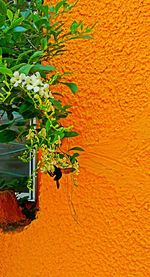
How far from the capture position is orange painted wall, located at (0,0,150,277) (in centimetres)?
157

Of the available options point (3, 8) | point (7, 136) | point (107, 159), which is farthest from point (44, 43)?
point (107, 159)

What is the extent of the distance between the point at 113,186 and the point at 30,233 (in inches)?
20.1

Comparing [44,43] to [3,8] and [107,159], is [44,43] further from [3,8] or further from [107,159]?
[107,159]

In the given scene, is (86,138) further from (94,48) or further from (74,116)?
(94,48)

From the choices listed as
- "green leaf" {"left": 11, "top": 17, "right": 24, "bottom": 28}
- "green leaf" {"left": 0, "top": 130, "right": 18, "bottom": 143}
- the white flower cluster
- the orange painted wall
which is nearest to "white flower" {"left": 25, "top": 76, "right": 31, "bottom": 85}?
the white flower cluster

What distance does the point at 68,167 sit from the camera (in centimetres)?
159

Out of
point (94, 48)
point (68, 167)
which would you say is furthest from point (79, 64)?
point (68, 167)

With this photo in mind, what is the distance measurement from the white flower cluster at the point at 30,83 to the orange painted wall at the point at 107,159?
43cm

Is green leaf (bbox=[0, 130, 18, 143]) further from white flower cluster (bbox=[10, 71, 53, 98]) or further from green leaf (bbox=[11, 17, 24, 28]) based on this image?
green leaf (bbox=[11, 17, 24, 28])

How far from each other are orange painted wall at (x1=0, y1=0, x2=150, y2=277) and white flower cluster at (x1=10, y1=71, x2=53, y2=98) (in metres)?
0.43

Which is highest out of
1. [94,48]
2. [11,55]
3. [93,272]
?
[94,48]

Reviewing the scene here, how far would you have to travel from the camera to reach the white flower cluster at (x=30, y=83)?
1198 mm

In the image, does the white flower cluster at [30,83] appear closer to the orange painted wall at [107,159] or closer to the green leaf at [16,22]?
the green leaf at [16,22]

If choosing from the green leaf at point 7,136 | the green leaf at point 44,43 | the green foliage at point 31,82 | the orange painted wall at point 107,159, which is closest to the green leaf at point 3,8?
the green foliage at point 31,82
